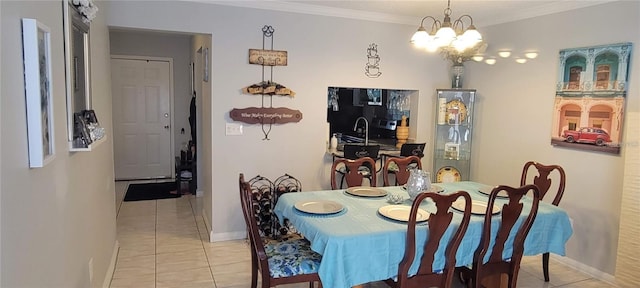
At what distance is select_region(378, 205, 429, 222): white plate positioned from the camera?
7.83ft

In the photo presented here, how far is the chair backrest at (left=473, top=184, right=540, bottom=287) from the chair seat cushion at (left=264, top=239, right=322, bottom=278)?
0.99 meters

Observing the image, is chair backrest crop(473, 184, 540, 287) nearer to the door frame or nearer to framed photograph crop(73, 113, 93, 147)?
framed photograph crop(73, 113, 93, 147)

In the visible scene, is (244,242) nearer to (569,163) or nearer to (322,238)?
(322,238)

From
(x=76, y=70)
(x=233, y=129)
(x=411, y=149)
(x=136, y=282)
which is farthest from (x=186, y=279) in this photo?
(x=411, y=149)

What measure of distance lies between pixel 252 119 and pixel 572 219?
3075 millimetres

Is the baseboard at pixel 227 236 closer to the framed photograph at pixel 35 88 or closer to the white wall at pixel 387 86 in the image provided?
the white wall at pixel 387 86

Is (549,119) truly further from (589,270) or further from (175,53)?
(175,53)

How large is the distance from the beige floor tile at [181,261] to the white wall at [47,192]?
576 millimetres

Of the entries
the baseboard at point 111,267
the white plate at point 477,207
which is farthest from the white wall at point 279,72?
the white plate at point 477,207

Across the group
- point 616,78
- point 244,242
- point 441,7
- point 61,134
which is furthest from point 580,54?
point 61,134

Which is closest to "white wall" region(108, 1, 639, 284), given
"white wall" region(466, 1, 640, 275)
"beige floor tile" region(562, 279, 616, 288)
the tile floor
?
"white wall" region(466, 1, 640, 275)

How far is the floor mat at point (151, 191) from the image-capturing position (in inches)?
221

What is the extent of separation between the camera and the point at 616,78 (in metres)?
3.21

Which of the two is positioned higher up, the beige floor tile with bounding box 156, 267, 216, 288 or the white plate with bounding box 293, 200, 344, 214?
the white plate with bounding box 293, 200, 344, 214
